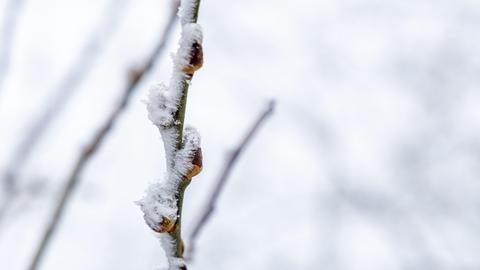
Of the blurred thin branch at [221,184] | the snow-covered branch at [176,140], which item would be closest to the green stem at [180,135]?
the snow-covered branch at [176,140]

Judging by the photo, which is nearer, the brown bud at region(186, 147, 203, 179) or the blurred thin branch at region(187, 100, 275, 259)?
the brown bud at region(186, 147, 203, 179)

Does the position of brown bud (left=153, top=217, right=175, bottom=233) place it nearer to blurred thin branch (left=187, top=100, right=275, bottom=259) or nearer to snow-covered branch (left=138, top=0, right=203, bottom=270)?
snow-covered branch (left=138, top=0, right=203, bottom=270)

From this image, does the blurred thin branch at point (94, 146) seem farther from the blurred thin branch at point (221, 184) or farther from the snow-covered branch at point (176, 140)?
the snow-covered branch at point (176, 140)

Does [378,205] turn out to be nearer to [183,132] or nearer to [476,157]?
[476,157]

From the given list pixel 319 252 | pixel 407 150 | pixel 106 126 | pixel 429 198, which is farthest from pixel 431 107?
pixel 106 126

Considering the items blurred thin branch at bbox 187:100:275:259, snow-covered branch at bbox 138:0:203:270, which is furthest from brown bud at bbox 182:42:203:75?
blurred thin branch at bbox 187:100:275:259

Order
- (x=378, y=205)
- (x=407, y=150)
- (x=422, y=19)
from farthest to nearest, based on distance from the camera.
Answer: (x=422, y=19), (x=407, y=150), (x=378, y=205)

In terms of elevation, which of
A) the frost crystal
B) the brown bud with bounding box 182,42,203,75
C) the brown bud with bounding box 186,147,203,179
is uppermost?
the frost crystal

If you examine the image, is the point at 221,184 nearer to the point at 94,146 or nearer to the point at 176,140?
the point at 94,146
